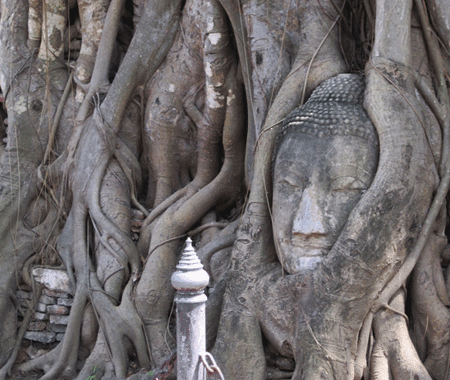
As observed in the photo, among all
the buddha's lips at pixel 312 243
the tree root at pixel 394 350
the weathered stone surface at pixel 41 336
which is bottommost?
the weathered stone surface at pixel 41 336

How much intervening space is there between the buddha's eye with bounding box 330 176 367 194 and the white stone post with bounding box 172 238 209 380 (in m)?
1.00

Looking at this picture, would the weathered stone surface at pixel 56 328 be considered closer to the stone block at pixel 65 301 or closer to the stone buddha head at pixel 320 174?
the stone block at pixel 65 301

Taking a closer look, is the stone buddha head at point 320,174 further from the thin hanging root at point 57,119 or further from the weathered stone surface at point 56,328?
the thin hanging root at point 57,119

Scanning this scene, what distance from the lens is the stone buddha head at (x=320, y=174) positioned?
9.71ft

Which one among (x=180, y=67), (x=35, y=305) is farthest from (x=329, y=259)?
(x=35, y=305)

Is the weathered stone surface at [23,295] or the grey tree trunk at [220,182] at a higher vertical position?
the grey tree trunk at [220,182]

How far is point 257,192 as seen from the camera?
336 centimetres

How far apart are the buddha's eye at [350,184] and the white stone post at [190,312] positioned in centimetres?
100

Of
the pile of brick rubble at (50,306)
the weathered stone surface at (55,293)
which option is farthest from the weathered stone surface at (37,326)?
the weathered stone surface at (55,293)

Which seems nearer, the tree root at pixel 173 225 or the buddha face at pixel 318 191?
the buddha face at pixel 318 191

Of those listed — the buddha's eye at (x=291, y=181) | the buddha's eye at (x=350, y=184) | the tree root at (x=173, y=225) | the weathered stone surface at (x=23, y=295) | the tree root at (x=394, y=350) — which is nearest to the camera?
the tree root at (x=394, y=350)

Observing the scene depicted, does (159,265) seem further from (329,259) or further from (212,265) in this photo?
(329,259)

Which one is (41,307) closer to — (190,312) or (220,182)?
(220,182)

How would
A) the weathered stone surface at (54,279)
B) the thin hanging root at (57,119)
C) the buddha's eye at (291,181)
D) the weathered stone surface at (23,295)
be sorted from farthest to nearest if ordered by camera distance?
1. the thin hanging root at (57,119)
2. the weathered stone surface at (23,295)
3. the weathered stone surface at (54,279)
4. the buddha's eye at (291,181)
